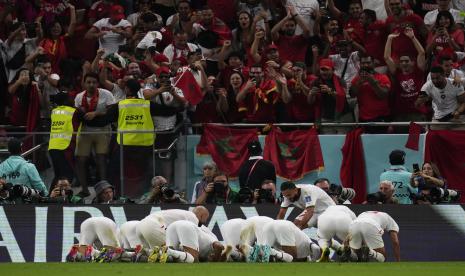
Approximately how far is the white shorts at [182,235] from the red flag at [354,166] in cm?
343

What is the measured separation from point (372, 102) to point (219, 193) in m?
3.03

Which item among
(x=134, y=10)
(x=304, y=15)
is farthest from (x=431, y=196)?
(x=134, y=10)

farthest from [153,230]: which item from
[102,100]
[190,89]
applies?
[102,100]

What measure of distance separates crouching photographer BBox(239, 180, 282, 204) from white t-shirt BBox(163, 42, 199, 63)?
12.0ft

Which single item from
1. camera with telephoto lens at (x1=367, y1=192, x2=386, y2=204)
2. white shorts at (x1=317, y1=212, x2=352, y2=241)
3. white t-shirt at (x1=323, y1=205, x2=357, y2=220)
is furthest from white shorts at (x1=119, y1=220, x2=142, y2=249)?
camera with telephoto lens at (x1=367, y1=192, x2=386, y2=204)

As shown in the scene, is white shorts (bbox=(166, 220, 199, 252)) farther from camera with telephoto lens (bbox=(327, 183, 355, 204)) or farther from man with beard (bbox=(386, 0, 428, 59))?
man with beard (bbox=(386, 0, 428, 59))

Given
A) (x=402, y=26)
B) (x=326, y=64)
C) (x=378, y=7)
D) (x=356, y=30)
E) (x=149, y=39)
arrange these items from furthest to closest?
(x=378, y=7), (x=149, y=39), (x=356, y=30), (x=402, y=26), (x=326, y=64)

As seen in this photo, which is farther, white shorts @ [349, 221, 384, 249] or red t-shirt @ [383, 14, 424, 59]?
red t-shirt @ [383, 14, 424, 59]

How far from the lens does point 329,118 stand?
64.0ft

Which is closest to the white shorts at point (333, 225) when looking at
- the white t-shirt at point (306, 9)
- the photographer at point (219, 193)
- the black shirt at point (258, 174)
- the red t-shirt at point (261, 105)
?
the black shirt at point (258, 174)

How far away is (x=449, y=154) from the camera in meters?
18.7

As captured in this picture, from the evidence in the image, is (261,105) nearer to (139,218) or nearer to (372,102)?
(372,102)

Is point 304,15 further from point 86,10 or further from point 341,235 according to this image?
point 341,235

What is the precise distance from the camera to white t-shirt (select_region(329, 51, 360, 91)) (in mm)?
20219
